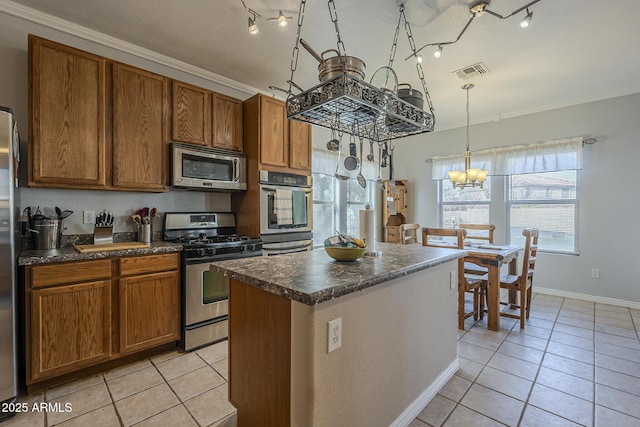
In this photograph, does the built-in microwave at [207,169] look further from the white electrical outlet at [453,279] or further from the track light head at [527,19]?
the track light head at [527,19]

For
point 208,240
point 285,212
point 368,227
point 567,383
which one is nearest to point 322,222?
point 285,212

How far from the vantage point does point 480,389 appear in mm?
1995

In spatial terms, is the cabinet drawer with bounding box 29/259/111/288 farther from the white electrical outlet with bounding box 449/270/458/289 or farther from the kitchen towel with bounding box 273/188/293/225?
the white electrical outlet with bounding box 449/270/458/289

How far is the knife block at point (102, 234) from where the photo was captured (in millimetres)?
2500

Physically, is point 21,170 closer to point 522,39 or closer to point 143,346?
point 143,346

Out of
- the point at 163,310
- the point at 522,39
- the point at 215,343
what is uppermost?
the point at 522,39

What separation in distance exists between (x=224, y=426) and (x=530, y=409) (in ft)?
5.96

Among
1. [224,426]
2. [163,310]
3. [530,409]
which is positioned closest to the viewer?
[224,426]

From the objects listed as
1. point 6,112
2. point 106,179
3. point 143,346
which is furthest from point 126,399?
point 6,112

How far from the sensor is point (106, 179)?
2.43 meters

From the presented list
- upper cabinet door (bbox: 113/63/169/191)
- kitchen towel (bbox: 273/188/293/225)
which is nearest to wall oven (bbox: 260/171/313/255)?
kitchen towel (bbox: 273/188/293/225)

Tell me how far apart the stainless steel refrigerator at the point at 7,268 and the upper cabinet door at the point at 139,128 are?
2.48 feet

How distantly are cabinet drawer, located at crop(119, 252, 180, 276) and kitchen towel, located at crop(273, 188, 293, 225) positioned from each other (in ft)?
3.59

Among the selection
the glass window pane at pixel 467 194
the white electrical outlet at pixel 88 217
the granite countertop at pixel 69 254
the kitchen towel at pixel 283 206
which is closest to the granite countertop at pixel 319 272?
the granite countertop at pixel 69 254
